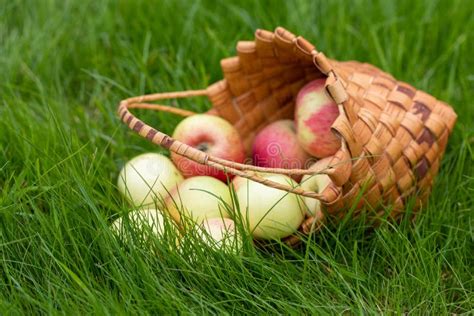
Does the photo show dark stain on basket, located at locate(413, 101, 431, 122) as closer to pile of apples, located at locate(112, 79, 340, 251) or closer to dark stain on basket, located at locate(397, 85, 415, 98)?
dark stain on basket, located at locate(397, 85, 415, 98)

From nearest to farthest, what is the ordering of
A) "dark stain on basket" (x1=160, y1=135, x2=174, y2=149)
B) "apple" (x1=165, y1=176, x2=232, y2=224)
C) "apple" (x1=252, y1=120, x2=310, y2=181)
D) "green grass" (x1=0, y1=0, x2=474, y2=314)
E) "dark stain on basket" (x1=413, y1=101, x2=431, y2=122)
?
"green grass" (x1=0, y1=0, x2=474, y2=314)
"dark stain on basket" (x1=160, y1=135, x2=174, y2=149)
"apple" (x1=165, y1=176, x2=232, y2=224)
"dark stain on basket" (x1=413, y1=101, x2=431, y2=122)
"apple" (x1=252, y1=120, x2=310, y2=181)

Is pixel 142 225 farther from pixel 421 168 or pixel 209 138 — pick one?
pixel 421 168

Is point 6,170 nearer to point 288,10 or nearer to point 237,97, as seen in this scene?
point 237,97

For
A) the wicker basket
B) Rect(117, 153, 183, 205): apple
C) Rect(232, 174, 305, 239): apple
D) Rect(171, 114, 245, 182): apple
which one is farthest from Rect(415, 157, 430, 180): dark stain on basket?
Rect(117, 153, 183, 205): apple

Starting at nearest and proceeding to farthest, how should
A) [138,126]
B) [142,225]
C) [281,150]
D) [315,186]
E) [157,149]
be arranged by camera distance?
1. [142,225]
2. [138,126]
3. [315,186]
4. [281,150]
5. [157,149]

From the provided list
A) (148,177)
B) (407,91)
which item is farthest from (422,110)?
(148,177)

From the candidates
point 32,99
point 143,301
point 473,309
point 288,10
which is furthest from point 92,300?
point 288,10

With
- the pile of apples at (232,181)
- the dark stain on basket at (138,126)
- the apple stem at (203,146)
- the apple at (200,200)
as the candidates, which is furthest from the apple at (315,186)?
the dark stain on basket at (138,126)

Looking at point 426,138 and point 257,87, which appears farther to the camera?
point 257,87
